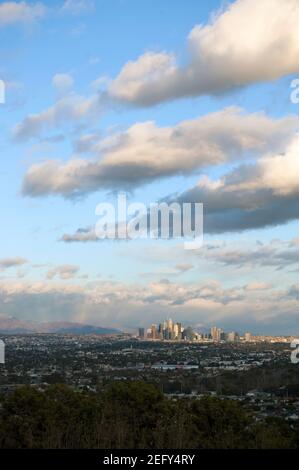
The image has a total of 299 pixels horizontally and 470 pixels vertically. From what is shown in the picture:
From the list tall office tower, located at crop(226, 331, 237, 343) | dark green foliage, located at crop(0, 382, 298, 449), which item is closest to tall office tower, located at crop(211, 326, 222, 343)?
tall office tower, located at crop(226, 331, 237, 343)

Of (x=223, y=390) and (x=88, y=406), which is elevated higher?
(x=88, y=406)

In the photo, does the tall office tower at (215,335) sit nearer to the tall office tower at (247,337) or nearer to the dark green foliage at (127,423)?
the tall office tower at (247,337)

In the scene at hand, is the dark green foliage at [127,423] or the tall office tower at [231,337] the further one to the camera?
the tall office tower at [231,337]

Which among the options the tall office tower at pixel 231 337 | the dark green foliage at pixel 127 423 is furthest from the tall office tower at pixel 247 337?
the dark green foliage at pixel 127 423

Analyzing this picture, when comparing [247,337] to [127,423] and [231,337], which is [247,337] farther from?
[127,423]

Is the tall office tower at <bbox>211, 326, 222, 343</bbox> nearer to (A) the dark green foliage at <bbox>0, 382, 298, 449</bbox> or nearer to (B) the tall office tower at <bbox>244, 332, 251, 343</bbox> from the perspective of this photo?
(B) the tall office tower at <bbox>244, 332, 251, 343</bbox>
